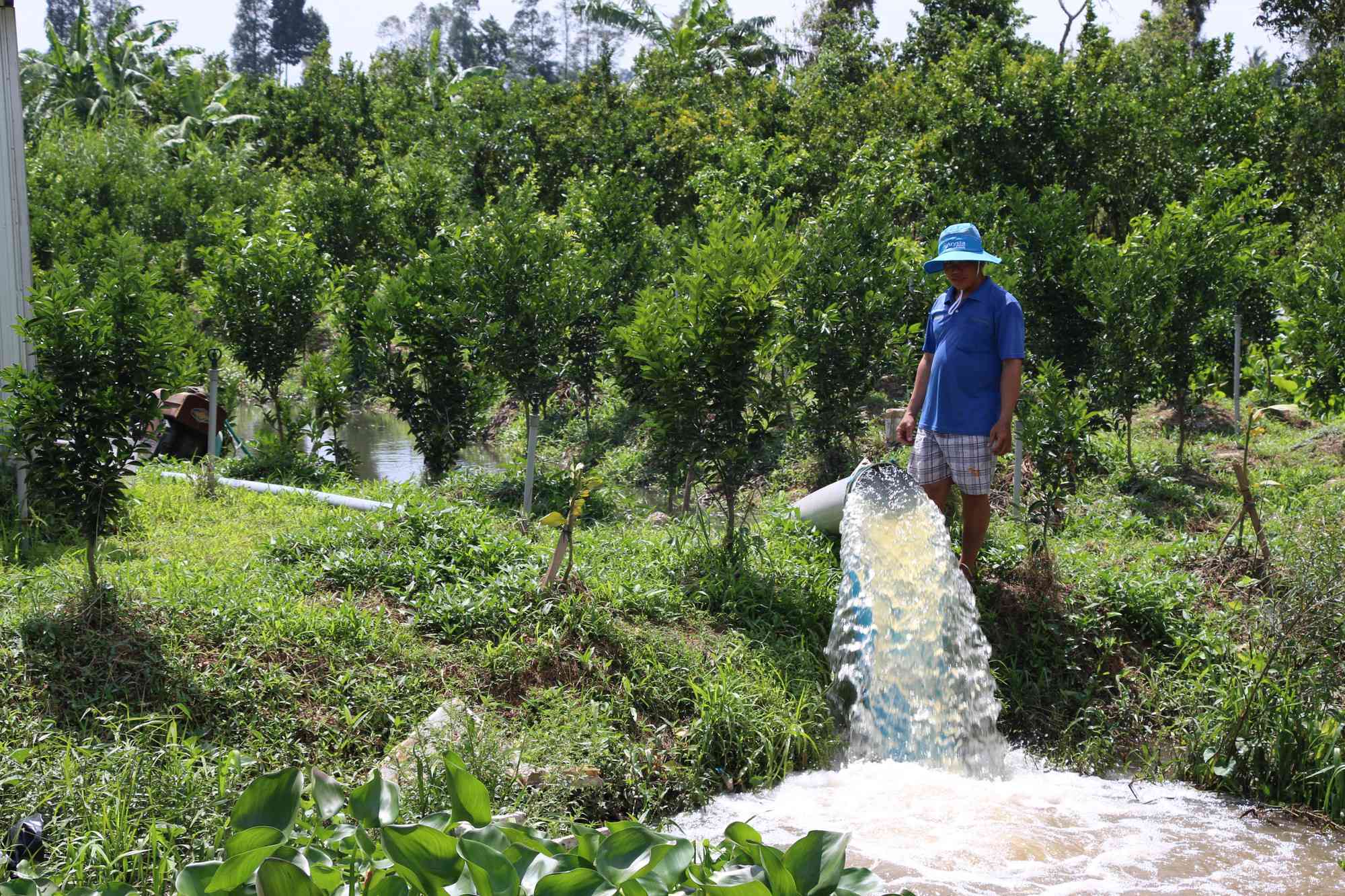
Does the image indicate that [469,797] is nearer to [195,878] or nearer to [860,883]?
[195,878]

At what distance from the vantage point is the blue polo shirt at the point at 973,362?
17.7 feet

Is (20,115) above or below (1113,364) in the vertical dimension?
above

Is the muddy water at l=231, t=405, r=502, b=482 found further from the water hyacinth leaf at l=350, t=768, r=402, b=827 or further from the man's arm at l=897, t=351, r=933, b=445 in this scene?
the water hyacinth leaf at l=350, t=768, r=402, b=827

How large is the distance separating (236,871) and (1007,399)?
14.1 ft

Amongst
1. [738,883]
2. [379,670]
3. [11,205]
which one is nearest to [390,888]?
[738,883]

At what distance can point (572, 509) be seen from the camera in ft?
16.6

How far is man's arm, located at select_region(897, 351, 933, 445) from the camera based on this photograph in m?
5.75

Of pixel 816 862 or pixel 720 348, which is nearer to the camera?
pixel 816 862

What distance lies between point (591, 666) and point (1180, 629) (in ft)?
9.59

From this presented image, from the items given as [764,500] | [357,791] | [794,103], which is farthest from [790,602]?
[794,103]

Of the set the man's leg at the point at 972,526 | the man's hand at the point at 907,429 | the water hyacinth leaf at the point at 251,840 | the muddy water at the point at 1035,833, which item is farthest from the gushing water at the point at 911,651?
the water hyacinth leaf at the point at 251,840

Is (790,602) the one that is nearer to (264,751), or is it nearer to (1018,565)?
(1018,565)

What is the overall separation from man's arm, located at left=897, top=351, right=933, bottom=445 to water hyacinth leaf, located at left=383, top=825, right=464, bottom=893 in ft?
14.1

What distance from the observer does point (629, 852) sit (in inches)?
72.9
